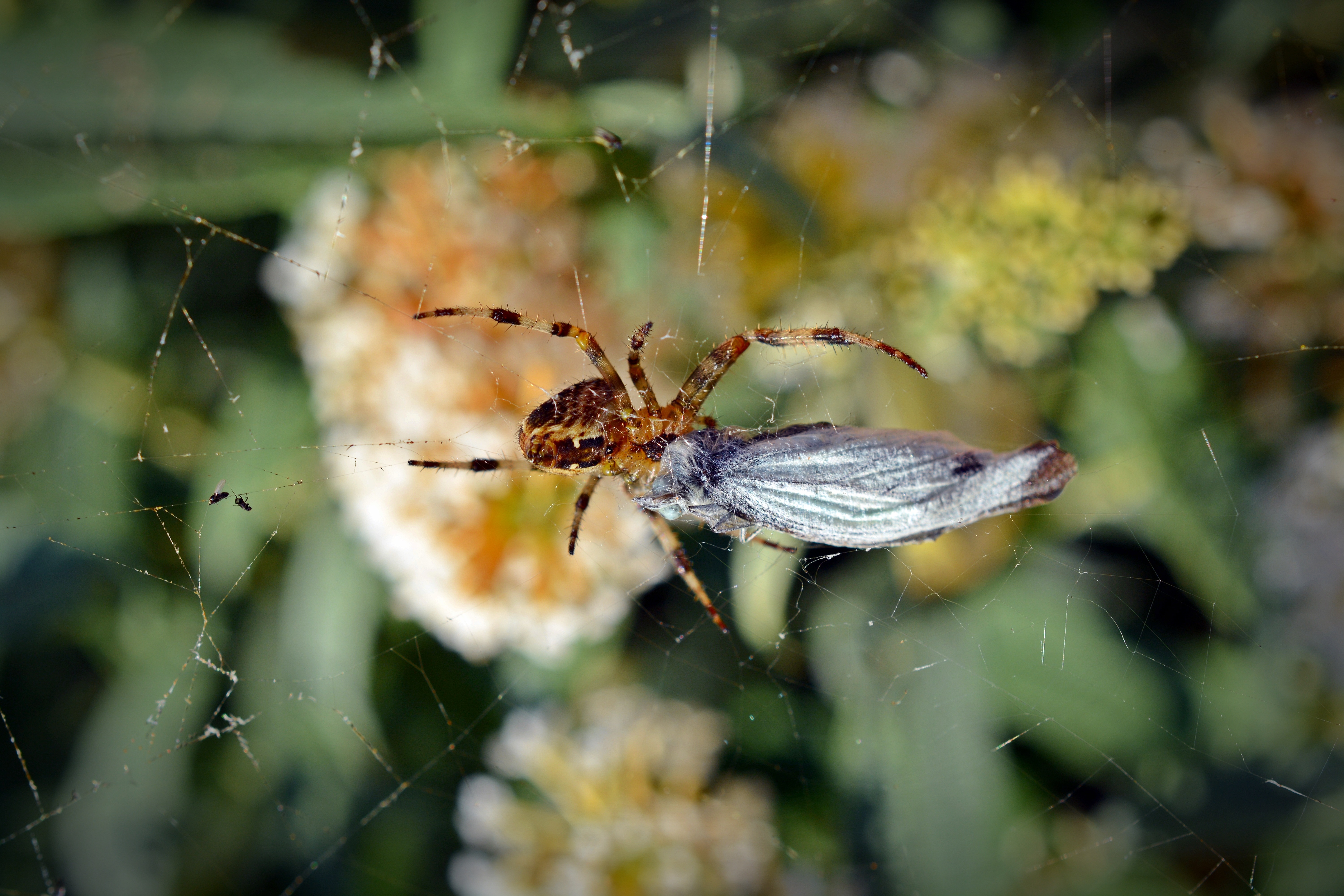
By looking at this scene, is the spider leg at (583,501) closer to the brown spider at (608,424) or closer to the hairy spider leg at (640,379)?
the brown spider at (608,424)

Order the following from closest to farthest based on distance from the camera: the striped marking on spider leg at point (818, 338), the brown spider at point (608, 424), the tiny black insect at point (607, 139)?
the striped marking on spider leg at point (818, 338)
the brown spider at point (608, 424)
the tiny black insect at point (607, 139)

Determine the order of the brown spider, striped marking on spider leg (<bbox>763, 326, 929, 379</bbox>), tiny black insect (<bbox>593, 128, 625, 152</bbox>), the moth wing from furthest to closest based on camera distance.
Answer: tiny black insect (<bbox>593, 128, 625, 152</bbox>)
the brown spider
striped marking on spider leg (<bbox>763, 326, 929, 379</bbox>)
the moth wing

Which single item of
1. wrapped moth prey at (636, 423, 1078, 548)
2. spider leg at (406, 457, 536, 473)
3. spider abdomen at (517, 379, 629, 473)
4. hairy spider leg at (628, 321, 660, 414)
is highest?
wrapped moth prey at (636, 423, 1078, 548)

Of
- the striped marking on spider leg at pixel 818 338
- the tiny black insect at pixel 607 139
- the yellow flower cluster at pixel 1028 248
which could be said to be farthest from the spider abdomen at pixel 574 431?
the yellow flower cluster at pixel 1028 248

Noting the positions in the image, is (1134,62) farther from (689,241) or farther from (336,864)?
(336,864)

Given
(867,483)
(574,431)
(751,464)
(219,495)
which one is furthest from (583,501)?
(219,495)

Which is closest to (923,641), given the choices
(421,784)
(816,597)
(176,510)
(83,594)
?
(816,597)

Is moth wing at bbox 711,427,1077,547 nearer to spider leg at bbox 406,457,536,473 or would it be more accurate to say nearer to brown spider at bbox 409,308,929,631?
brown spider at bbox 409,308,929,631

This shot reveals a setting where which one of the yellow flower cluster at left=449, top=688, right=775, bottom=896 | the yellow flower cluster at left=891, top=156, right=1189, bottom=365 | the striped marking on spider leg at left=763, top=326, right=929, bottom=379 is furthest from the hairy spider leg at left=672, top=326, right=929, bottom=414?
the yellow flower cluster at left=449, top=688, right=775, bottom=896
